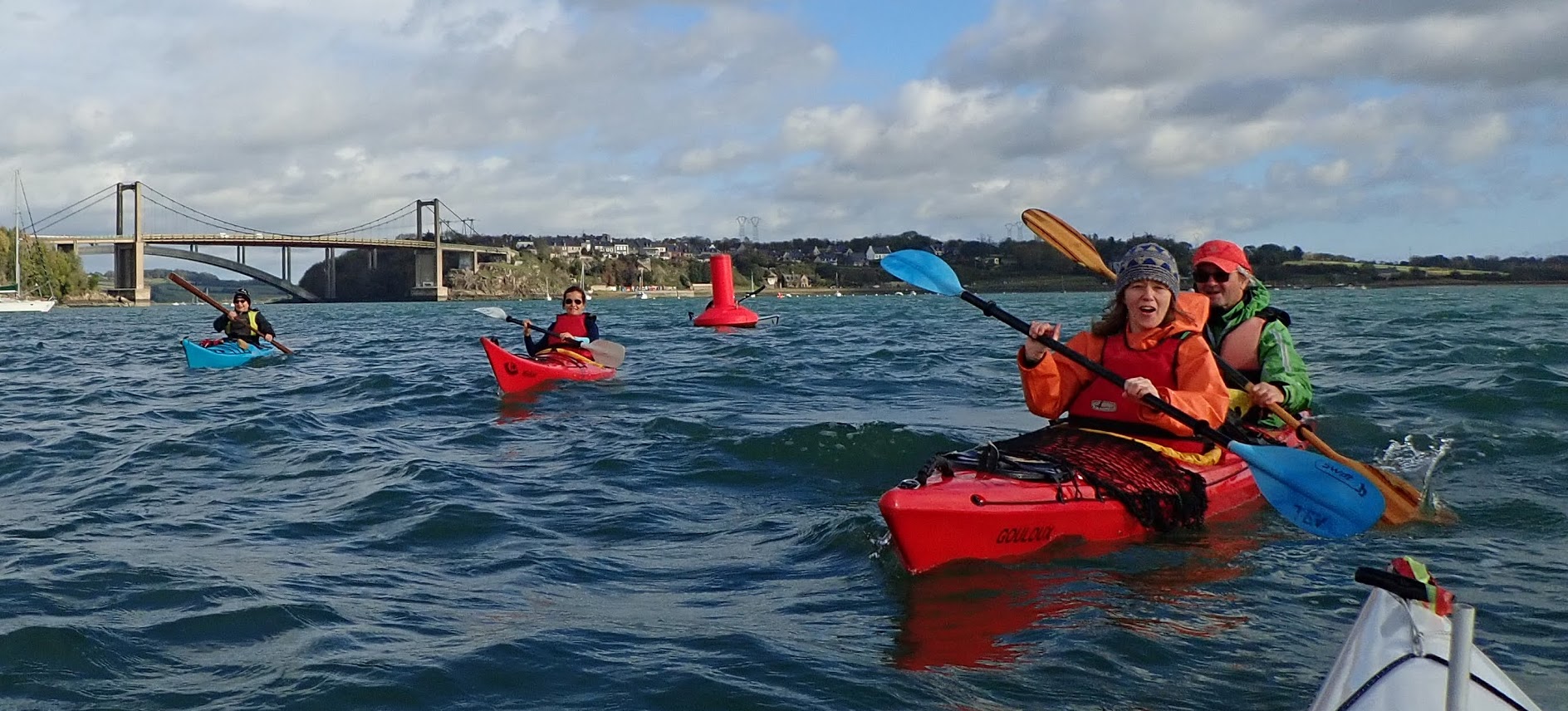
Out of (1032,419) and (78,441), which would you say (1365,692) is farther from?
(78,441)

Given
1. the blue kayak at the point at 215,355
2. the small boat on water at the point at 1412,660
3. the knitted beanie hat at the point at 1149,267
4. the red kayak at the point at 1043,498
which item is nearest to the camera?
the small boat on water at the point at 1412,660

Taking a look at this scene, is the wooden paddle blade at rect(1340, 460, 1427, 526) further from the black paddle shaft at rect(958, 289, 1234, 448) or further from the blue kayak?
the blue kayak

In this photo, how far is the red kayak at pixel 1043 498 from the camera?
17.3 ft

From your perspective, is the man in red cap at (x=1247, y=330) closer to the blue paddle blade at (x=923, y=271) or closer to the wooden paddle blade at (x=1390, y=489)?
the wooden paddle blade at (x=1390, y=489)

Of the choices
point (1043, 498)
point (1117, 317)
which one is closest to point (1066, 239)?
point (1117, 317)

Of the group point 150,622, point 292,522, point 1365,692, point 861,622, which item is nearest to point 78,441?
point 292,522

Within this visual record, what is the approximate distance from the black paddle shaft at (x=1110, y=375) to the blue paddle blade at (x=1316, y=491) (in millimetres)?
312

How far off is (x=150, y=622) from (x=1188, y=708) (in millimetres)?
3792

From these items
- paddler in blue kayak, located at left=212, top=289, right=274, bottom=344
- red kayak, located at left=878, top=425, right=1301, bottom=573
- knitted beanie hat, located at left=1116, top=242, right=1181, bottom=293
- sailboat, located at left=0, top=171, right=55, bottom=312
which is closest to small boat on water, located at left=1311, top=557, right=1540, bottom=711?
red kayak, located at left=878, top=425, right=1301, bottom=573

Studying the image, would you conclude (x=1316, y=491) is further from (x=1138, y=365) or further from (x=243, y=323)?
(x=243, y=323)

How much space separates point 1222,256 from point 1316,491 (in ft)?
9.35

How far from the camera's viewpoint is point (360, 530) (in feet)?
20.9

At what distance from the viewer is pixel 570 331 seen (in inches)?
581

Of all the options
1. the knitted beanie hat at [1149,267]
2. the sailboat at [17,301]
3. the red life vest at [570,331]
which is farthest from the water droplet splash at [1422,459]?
the sailboat at [17,301]
